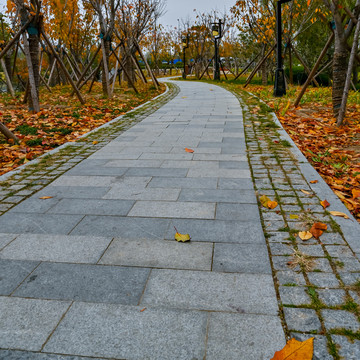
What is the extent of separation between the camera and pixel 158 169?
196 inches

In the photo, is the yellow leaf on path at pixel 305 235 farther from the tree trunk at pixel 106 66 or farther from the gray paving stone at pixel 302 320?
the tree trunk at pixel 106 66

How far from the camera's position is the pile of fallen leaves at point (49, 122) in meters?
6.00

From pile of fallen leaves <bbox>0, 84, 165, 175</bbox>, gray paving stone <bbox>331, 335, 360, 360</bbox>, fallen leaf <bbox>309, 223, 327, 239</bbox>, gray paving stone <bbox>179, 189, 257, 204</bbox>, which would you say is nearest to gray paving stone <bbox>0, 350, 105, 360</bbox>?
gray paving stone <bbox>331, 335, 360, 360</bbox>

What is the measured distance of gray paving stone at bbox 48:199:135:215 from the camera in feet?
11.9

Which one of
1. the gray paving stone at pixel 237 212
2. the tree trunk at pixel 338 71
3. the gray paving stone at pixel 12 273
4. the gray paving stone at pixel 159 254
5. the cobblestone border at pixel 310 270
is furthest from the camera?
the tree trunk at pixel 338 71

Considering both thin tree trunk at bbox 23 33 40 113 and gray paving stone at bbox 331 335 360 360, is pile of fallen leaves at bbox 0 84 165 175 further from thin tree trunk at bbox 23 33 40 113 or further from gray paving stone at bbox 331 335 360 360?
→ gray paving stone at bbox 331 335 360 360

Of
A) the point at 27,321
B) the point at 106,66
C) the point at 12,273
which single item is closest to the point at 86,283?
the point at 27,321

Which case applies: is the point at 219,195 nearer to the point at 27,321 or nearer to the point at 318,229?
the point at 318,229

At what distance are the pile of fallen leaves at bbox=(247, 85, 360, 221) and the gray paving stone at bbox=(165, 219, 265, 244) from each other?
107 centimetres

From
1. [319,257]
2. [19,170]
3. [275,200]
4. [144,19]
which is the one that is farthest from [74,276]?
[144,19]

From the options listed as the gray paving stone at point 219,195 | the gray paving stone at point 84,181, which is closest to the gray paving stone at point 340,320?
the gray paving stone at point 219,195

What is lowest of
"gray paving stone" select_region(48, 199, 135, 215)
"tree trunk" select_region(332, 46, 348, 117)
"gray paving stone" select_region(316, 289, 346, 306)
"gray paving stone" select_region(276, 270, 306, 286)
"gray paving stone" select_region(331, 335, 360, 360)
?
"gray paving stone" select_region(48, 199, 135, 215)

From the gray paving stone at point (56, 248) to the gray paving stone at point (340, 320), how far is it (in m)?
1.60

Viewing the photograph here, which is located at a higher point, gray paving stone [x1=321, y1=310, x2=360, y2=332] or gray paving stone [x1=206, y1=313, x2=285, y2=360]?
gray paving stone [x1=321, y1=310, x2=360, y2=332]
